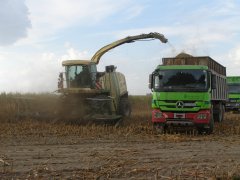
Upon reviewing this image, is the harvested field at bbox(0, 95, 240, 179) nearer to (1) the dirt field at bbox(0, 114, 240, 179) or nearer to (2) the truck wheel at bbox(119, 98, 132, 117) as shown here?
(1) the dirt field at bbox(0, 114, 240, 179)

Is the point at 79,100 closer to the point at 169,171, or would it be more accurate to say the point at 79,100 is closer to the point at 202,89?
the point at 202,89

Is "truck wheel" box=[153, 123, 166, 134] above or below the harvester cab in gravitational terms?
below

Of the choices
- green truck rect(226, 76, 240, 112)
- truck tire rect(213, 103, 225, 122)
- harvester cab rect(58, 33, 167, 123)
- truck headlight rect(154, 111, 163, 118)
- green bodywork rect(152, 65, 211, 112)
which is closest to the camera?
green bodywork rect(152, 65, 211, 112)

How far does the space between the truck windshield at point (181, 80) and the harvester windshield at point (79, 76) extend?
613 centimetres

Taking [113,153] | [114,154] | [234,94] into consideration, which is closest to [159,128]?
[113,153]

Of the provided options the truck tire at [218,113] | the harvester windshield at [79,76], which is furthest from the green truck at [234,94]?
the harvester windshield at [79,76]

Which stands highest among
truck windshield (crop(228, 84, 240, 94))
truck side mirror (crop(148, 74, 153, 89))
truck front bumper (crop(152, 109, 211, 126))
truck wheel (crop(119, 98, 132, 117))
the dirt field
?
truck windshield (crop(228, 84, 240, 94))

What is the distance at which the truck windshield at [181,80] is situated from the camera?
55.7 feet

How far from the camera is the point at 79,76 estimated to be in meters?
22.7

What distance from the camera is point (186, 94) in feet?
55.3

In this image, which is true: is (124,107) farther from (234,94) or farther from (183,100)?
(234,94)

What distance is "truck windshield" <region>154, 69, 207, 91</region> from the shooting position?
17.0 meters

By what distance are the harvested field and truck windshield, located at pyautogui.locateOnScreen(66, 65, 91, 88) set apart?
3.80 meters

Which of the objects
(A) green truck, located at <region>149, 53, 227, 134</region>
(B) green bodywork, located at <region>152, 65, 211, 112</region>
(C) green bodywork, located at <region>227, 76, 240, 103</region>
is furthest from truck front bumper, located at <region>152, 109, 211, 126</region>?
(C) green bodywork, located at <region>227, 76, 240, 103</region>
